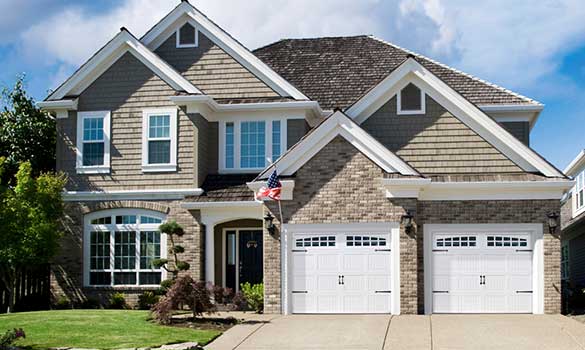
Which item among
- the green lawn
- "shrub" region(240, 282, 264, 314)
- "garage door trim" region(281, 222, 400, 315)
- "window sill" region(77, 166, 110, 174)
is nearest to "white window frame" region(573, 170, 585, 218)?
"garage door trim" region(281, 222, 400, 315)

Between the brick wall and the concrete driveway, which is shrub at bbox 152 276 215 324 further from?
the brick wall

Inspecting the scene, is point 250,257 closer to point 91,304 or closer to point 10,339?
point 91,304

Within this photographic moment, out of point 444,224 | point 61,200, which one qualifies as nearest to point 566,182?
point 444,224

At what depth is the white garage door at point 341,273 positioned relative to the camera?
22672 millimetres

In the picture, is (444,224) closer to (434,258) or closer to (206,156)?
(434,258)

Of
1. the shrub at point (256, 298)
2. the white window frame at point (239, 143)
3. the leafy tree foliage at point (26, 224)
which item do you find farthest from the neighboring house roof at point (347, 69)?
the leafy tree foliage at point (26, 224)

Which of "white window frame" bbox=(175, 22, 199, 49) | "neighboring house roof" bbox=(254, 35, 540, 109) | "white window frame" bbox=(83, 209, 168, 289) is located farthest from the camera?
"neighboring house roof" bbox=(254, 35, 540, 109)

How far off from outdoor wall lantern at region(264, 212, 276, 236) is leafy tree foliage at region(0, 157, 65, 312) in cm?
620

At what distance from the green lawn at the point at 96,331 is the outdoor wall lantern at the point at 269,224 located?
12.7 ft

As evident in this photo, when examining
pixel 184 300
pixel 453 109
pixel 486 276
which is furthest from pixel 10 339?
pixel 453 109

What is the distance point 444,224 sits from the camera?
22.9 m

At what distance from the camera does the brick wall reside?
25141mm

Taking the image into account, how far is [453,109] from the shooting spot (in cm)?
2388

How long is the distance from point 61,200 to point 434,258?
1070 centimetres
